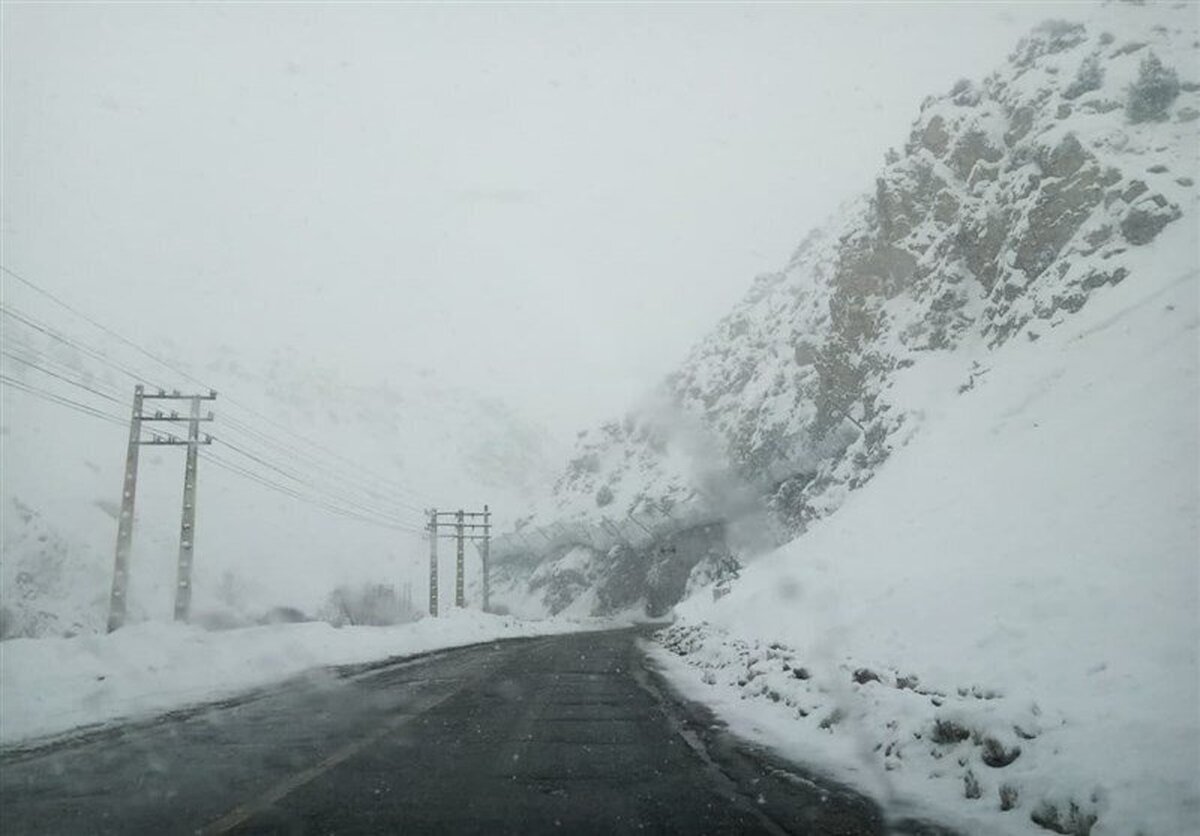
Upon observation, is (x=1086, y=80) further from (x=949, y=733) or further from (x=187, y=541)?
(x=187, y=541)

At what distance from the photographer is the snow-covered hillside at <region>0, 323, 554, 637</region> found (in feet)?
161

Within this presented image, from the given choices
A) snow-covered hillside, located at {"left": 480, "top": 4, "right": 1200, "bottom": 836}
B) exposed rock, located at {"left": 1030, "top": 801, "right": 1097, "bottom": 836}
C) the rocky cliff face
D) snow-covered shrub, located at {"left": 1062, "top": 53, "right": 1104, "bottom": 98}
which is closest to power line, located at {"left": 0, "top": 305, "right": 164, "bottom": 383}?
snow-covered hillside, located at {"left": 480, "top": 4, "right": 1200, "bottom": 836}

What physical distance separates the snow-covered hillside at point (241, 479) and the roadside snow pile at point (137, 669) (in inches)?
540

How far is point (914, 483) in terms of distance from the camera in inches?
1046

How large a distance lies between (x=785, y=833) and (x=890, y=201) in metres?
51.8

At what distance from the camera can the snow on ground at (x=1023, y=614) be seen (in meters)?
6.01

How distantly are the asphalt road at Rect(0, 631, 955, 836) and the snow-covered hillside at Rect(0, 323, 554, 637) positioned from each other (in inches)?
856

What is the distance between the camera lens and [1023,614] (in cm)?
1052

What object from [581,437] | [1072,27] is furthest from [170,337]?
[1072,27]

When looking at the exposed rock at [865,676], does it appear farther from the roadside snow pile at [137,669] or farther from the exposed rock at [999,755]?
the roadside snow pile at [137,669]

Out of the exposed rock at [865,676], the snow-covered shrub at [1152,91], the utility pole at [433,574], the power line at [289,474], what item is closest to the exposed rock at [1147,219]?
the snow-covered shrub at [1152,91]

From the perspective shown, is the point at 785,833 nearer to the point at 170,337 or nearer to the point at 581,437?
the point at 581,437

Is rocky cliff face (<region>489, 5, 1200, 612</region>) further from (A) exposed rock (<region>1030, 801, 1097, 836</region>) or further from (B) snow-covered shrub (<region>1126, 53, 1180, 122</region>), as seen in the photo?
(A) exposed rock (<region>1030, 801, 1097, 836</region>)

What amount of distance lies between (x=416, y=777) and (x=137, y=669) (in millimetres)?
8654
